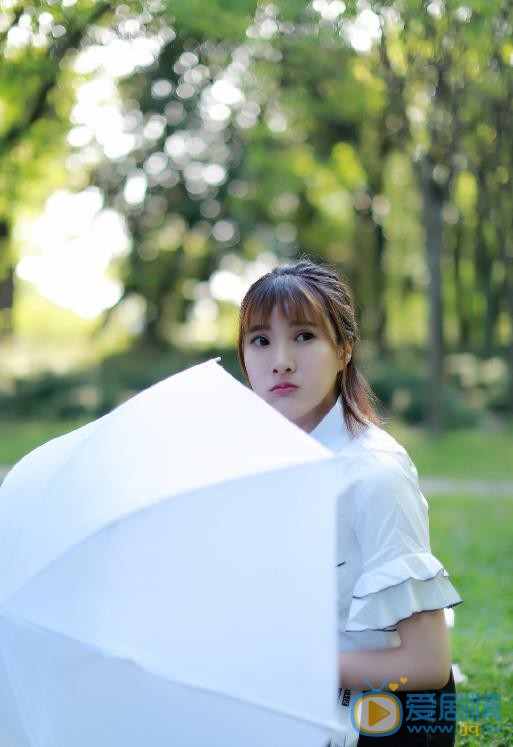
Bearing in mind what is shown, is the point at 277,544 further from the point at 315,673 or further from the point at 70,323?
the point at 70,323

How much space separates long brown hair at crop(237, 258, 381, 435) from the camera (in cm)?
247

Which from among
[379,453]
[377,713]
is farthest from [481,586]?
[379,453]

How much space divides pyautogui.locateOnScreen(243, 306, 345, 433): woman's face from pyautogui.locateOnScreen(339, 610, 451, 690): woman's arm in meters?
0.59

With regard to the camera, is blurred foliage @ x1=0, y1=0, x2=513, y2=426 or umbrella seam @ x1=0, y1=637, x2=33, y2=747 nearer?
umbrella seam @ x1=0, y1=637, x2=33, y2=747

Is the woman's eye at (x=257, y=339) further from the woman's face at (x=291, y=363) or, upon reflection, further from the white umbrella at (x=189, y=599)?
the white umbrella at (x=189, y=599)

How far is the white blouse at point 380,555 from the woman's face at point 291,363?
0.66ft

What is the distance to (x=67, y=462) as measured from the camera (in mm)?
2227

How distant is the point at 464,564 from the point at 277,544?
662 centimetres

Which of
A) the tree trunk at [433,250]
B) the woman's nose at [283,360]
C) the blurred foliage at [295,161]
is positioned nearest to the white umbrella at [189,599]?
the woman's nose at [283,360]

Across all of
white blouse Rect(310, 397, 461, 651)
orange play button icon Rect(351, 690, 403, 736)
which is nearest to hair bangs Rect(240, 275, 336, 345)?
white blouse Rect(310, 397, 461, 651)

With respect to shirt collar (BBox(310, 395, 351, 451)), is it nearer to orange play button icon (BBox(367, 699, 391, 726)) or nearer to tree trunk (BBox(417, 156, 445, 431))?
orange play button icon (BBox(367, 699, 391, 726))

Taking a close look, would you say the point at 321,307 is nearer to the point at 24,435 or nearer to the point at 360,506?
the point at 360,506

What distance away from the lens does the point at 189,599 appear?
1.96 metres

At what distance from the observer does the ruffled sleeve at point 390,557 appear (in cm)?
221
